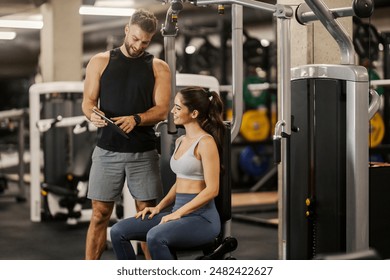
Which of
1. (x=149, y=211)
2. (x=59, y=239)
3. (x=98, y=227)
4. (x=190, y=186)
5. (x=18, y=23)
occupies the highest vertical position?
(x=18, y=23)

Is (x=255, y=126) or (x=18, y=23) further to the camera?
(x=255, y=126)

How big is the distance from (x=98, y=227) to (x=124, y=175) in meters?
0.28

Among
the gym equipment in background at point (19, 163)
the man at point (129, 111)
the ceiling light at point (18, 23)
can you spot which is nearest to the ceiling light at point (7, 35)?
the ceiling light at point (18, 23)

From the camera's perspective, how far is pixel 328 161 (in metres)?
3.08

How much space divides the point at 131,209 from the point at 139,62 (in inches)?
57.3

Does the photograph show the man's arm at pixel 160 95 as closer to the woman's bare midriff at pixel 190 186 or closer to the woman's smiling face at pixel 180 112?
the woman's smiling face at pixel 180 112

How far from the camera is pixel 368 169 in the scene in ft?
10.0

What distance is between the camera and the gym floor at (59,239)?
3.94m

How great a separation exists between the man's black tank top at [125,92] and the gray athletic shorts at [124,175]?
0.04 meters

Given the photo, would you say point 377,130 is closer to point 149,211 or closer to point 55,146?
point 55,146

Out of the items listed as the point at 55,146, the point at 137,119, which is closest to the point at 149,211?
the point at 137,119

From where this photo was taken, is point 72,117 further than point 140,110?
Yes

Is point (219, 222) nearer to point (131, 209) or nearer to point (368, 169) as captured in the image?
point (368, 169)
